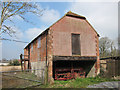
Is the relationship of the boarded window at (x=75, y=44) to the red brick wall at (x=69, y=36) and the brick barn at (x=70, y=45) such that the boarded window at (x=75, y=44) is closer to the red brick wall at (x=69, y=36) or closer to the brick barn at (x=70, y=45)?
the brick barn at (x=70, y=45)

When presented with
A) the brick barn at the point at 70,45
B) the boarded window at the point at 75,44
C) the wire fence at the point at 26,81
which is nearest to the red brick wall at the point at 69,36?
the brick barn at the point at 70,45

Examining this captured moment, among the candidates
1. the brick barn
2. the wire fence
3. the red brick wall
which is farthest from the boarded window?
the wire fence

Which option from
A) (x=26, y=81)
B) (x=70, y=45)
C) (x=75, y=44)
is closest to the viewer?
(x=26, y=81)

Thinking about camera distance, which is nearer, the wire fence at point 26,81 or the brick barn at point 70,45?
the wire fence at point 26,81

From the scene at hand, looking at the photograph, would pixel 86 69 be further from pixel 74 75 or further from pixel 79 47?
pixel 79 47

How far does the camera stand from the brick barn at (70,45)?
11438 mm

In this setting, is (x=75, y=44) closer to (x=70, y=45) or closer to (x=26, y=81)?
(x=70, y=45)

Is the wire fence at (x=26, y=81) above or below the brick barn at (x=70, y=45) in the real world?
below

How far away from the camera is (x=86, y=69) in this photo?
1486 centimetres

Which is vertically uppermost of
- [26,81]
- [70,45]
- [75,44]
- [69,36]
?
[69,36]

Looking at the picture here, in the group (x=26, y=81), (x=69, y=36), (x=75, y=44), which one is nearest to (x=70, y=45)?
(x=75, y=44)

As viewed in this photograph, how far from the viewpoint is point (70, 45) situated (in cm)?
1251

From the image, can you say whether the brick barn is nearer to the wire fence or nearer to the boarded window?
the boarded window

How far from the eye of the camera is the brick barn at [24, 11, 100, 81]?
37.5 feet
